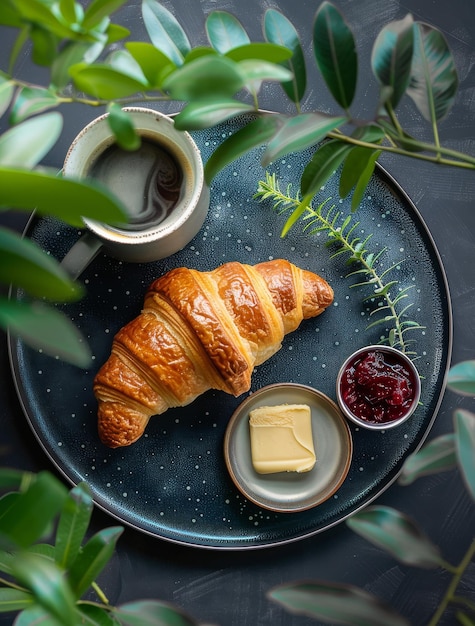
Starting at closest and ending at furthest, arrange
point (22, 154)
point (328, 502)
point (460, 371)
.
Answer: point (22, 154) < point (460, 371) < point (328, 502)

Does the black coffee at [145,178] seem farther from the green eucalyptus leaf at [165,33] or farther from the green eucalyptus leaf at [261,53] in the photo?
the green eucalyptus leaf at [261,53]

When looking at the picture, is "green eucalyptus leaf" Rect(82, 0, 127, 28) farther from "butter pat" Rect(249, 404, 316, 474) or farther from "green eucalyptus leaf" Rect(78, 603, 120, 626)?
"butter pat" Rect(249, 404, 316, 474)

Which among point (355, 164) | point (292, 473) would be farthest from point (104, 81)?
point (292, 473)

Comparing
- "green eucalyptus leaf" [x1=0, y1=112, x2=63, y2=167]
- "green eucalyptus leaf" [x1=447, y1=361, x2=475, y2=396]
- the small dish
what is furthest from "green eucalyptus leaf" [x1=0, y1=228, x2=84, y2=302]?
the small dish

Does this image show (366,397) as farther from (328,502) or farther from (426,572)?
(426,572)

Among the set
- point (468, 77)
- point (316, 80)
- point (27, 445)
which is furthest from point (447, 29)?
point (27, 445)

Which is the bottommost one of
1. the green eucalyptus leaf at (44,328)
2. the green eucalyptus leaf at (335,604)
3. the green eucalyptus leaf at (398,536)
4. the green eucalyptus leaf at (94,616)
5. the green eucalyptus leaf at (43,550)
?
the green eucalyptus leaf at (43,550)

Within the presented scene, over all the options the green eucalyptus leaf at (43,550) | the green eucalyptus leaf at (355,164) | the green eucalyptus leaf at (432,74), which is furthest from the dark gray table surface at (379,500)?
the green eucalyptus leaf at (432,74)

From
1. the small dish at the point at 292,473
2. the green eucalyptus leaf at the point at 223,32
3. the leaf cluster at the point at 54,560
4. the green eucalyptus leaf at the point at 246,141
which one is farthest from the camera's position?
the small dish at the point at 292,473
